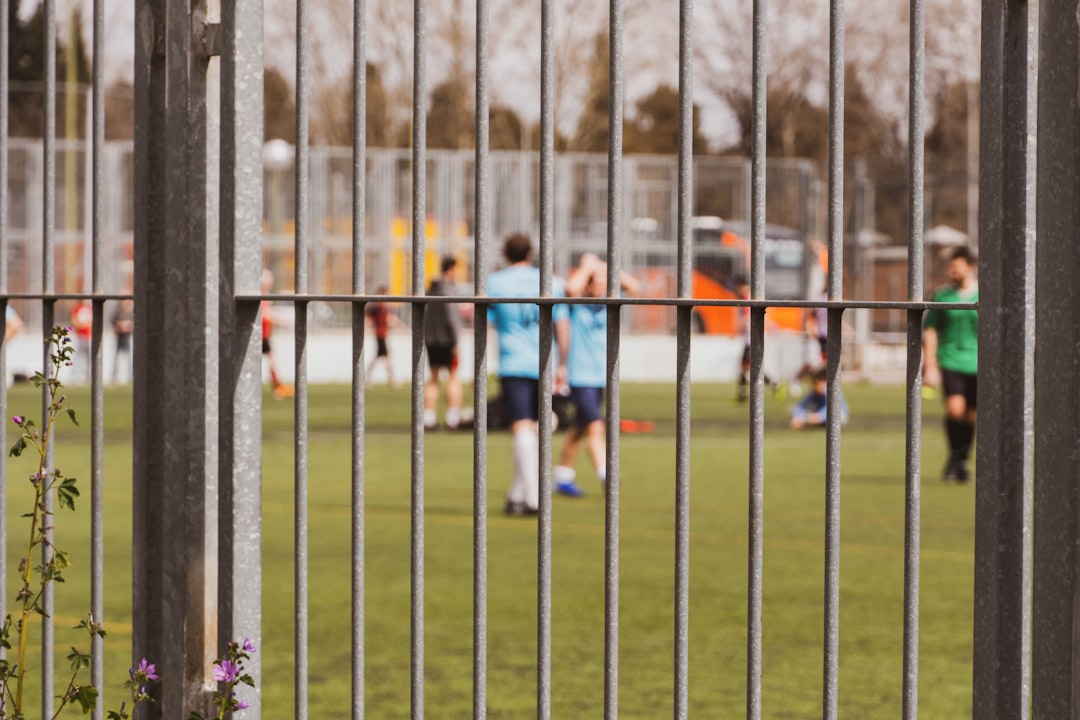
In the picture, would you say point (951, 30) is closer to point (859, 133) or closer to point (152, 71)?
point (859, 133)

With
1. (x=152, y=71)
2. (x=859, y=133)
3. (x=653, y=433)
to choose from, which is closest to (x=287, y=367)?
(x=653, y=433)

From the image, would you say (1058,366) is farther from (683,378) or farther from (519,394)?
(519,394)

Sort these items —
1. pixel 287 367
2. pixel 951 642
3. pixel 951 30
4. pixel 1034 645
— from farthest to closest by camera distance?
1. pixel 951 30
2. pixel 287 367
3. pixel 951 642
4. pixel 1034 645

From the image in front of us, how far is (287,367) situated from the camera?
116 feet

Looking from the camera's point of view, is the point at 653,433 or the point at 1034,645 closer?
the point at 1034,645

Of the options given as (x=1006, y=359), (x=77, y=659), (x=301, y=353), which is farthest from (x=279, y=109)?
(x=1006, y=359)

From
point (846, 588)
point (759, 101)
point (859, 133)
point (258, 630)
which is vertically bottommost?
point (846, 588)

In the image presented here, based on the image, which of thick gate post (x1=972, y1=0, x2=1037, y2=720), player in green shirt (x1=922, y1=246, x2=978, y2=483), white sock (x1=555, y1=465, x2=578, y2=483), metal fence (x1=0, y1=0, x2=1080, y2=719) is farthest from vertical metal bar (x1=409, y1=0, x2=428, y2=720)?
player in green shirt (x1=922, y1=246, x2=978, y2=483)

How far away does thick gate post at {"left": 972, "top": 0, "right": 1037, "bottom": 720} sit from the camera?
3.07 metres

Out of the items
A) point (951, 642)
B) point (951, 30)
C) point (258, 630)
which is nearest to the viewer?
point (258, 630)

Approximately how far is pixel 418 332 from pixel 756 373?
732mm

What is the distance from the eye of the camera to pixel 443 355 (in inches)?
863

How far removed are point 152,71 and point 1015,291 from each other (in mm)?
1967

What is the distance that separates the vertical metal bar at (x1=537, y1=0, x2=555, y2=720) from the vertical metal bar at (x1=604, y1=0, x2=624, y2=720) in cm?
12
